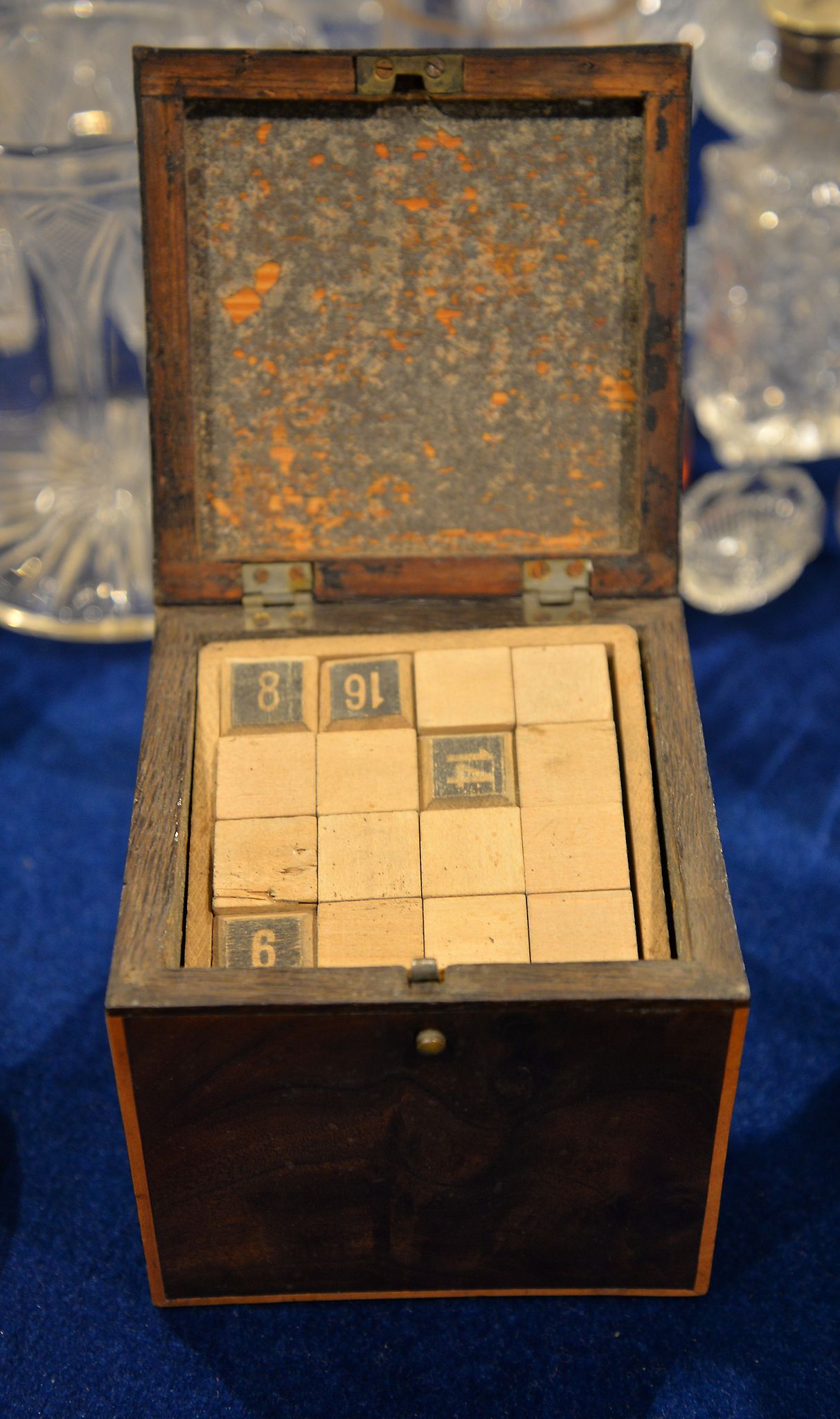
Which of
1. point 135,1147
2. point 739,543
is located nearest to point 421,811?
point 135,1147

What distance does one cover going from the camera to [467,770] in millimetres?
1229

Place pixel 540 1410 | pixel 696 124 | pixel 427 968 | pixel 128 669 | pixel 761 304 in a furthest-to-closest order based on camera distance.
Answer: pixel 696 124, pixel 761 304, pixel 128 669, pixel 540 1410, pixel 427 968

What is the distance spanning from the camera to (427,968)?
101 centimetres

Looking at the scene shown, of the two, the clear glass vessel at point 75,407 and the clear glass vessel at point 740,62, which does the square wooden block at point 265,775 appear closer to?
the clear glass vessel at point 75,407

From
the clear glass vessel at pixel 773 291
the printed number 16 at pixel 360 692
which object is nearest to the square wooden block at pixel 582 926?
the printed number 16 at pixel 360 692

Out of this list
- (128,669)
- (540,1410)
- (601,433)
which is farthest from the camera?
(128,669)

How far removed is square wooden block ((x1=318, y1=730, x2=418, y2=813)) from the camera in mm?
1218

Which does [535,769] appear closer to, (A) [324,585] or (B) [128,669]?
(A) [324,585]

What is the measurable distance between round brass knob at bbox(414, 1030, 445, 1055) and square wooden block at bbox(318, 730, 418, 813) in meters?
0.23

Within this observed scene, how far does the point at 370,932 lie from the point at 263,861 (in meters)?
0.10

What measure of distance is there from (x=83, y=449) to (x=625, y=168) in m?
0.97

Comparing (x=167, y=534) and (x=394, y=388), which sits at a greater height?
(x=394, y=388)

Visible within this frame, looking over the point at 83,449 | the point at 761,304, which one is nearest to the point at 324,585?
the point at 83,449

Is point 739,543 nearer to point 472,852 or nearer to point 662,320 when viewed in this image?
point 662,320
